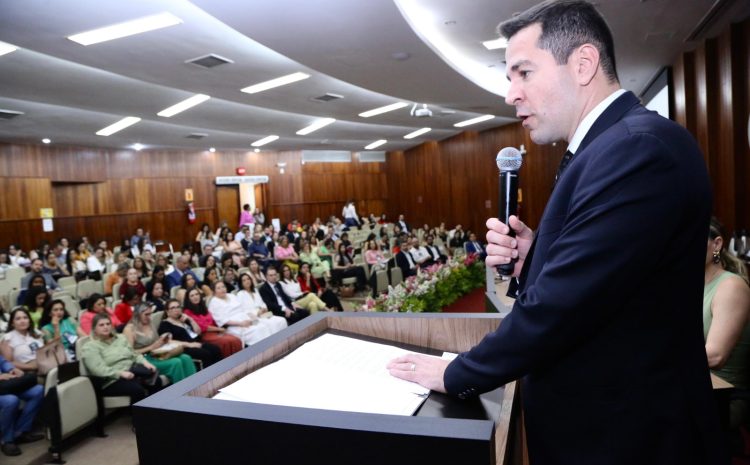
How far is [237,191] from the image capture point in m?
20.5

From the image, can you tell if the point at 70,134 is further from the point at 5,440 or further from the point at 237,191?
the point at 5,440

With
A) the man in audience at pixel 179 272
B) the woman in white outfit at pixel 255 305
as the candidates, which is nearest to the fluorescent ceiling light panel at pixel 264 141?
the man in audience at pixel 179 272

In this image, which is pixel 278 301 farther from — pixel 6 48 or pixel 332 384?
pixel 332 384

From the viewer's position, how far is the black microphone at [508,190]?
116cm

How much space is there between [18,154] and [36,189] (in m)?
1.04

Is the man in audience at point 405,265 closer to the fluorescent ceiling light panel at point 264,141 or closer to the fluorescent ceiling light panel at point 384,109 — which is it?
the fluorescent ceiling light panel at point 384,109

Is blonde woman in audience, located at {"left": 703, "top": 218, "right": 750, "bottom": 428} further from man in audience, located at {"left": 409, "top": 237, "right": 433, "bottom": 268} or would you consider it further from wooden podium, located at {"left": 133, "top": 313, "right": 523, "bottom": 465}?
man in audience, located at {"left": 409, "top": 237, "right": 433, "bottom": 268}

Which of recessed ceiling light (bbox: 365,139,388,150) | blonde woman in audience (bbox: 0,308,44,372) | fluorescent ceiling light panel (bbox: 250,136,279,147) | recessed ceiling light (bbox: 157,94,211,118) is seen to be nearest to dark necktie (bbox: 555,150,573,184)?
blonde woman in audience (bbox: 0,308,44,372)

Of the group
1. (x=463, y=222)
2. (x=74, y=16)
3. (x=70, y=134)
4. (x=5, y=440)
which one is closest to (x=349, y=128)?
(x=463, y=222)

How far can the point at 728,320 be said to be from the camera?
98.2 inches

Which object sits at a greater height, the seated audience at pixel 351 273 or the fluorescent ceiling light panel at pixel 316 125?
the fluorescent ceiling light panel at pixel 316 125

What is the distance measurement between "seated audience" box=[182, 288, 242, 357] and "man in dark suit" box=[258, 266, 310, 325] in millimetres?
1058

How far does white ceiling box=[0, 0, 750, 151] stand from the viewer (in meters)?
5.49

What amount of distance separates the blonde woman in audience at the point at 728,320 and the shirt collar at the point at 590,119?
1.88 metres
